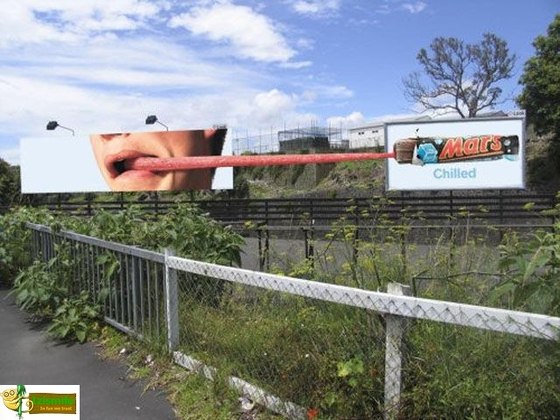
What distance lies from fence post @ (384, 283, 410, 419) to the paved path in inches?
63.0

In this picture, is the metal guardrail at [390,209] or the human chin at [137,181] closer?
the metal guardrail at [390,209]

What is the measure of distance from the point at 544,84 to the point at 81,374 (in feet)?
94.7

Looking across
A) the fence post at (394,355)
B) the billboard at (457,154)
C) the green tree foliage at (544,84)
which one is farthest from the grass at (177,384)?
the green tree foliage at (544,84)

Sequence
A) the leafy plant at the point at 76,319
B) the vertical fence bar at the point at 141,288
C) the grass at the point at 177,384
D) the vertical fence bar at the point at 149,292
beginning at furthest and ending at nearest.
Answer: the leafy plant at the point at 76,319 → the vertical fence bar at the point at 141,288 → the vertical fence bar at the point at 149,292 → the grass at the point at 177,384

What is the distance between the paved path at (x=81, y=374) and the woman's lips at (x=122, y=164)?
22.0 metres

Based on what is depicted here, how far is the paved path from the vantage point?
13.3 feet

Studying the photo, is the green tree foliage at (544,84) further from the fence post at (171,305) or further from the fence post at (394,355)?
the fence post at (394,355)

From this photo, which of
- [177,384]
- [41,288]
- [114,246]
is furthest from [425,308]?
[41,288]

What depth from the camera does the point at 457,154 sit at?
1923 centimetres

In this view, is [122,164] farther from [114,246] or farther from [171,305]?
[171,305]

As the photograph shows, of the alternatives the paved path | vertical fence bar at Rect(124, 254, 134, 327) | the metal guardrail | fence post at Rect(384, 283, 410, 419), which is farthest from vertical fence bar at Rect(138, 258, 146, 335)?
the metal guardrail

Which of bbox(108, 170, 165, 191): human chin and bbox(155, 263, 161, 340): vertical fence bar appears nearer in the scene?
bbox(155, 263, 161, 340): vertical fence bar

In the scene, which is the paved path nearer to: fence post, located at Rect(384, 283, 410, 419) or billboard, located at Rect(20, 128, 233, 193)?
fence post, located at Rect(384, 283, 410, 419)

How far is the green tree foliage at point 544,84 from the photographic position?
93.0 feet
